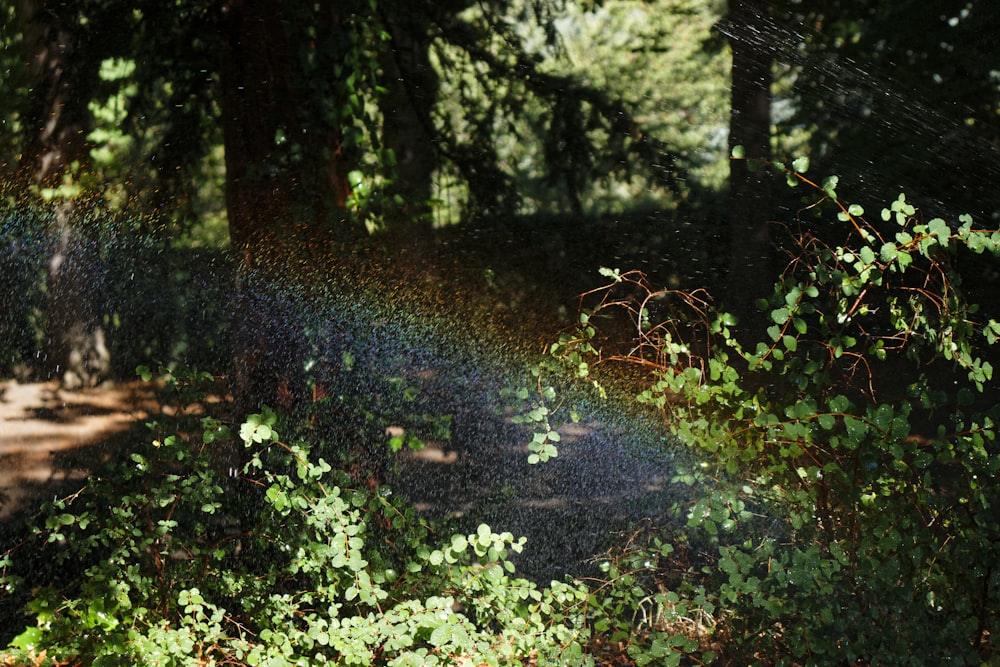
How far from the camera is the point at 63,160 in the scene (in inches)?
164

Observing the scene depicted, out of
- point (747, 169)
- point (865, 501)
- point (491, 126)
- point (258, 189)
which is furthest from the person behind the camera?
point (491, 126)

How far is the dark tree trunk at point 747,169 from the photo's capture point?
148 inches

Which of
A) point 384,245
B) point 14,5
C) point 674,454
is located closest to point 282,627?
point 674,454

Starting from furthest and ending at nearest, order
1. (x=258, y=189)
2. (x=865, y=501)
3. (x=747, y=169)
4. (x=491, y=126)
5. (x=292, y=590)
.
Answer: (x=491, y=126) < (x=747, y=169) < (x=258, y=189) < (x=292, y=590) < (x=865, y=501)

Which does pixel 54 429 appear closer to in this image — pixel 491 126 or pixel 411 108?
pixel 411 108

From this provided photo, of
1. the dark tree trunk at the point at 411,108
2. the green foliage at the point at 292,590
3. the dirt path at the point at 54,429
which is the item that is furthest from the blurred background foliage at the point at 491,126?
the green foliage at the point at 292,590

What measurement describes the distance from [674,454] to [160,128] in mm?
2573

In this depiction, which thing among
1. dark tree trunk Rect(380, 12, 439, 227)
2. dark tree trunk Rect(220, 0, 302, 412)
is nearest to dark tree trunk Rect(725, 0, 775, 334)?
dark tree trunk Rect(380, 12, 439, 227)

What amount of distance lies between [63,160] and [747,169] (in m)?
2.93

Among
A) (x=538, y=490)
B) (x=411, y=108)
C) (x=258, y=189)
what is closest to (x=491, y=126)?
(x=411, y=108)

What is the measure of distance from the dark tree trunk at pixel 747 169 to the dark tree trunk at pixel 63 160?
2768 mm

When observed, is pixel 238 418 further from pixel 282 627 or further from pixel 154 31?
pixel 154 31

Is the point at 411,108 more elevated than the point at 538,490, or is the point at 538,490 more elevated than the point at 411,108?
the point at 411,108

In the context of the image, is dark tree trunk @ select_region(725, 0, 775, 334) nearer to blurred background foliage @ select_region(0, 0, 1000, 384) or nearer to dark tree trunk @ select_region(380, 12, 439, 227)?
blurred background foliage @ select_region(0, 0, 1000, 384)
